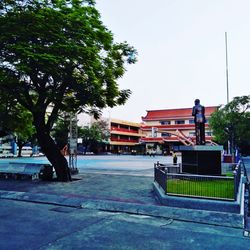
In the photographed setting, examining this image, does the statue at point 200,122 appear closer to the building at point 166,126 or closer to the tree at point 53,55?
the tree at point 53,55

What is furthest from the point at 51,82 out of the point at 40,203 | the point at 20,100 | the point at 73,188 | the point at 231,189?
the point at 231,189

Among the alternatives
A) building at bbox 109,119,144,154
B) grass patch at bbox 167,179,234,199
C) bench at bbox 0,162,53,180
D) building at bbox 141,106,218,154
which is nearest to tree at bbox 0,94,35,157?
bench at bbox 0,162,53,180

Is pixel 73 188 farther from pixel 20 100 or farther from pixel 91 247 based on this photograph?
pixel 91 247

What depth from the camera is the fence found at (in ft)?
30.9

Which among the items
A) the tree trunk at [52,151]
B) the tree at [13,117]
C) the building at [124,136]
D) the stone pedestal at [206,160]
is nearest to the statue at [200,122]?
the stone pedestal at [206,160]

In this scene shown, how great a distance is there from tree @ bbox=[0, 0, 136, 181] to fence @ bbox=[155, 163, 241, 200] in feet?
23.2

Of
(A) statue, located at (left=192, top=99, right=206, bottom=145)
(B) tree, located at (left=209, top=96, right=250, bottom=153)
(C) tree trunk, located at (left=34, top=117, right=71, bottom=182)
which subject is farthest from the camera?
(B) tree, located at (left=209, top=96, right=250, bottom=153)

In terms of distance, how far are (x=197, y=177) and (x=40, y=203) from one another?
6.48m

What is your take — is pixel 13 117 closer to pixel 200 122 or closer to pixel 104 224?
pixel 200 122

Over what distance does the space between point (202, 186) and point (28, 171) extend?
12.8 meters

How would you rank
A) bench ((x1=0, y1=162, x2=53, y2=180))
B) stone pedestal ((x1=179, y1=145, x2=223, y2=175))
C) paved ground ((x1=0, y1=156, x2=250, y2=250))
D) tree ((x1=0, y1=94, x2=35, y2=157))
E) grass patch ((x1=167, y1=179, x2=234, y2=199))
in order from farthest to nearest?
bench ((x1=0, y1=162, x2=53, y2=180))
tree ((x1=0, y1=94, x2=35, y2=157))
stone pedestal ((x1=179, y1=145, x2=223, y2=175))
grass patch ((x1=167, y1=179, x2=234, y2=199))
paved ground ((x1=0, y1=156, x2=250, y2=250))

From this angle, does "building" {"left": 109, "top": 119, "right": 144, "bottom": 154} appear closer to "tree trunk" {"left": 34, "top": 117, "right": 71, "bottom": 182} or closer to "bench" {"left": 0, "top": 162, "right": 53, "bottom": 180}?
"bench" {"left": 0, "top": 162, "right": 53, "bottom": 180}

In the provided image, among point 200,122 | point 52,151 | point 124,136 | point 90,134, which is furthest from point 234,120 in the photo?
point 124,136

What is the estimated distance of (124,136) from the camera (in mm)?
87375
